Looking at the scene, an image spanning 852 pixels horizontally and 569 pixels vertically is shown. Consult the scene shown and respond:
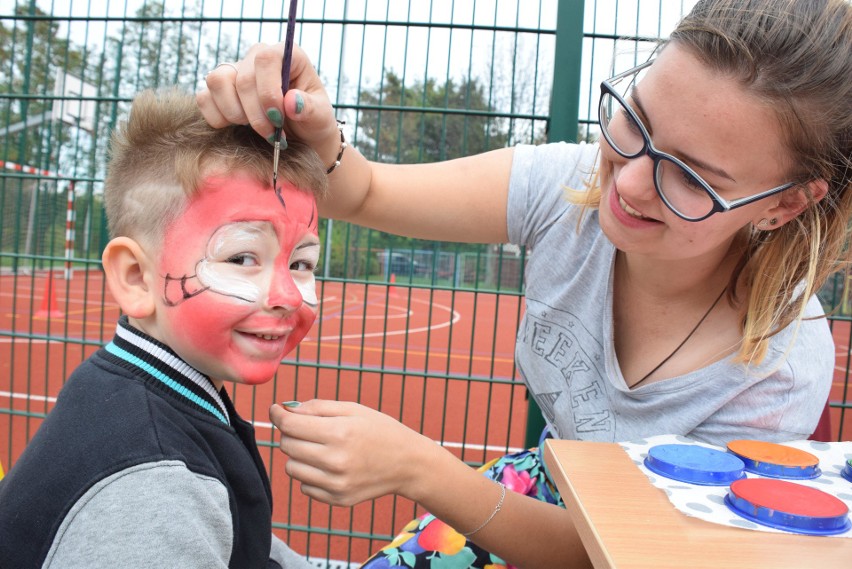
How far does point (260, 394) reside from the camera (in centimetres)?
593

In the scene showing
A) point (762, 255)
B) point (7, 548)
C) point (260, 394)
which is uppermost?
point (762, 255)

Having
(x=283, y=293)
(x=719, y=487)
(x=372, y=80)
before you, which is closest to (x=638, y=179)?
(x=719, y=487)

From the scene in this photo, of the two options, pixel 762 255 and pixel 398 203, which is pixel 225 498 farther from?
pixel 762 255

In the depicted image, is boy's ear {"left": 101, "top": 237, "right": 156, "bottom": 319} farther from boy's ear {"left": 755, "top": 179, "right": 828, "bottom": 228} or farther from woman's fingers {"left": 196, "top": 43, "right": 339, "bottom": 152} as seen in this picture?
boy's ear {"left": 755, "top": 179, "right": 828, "bottom": 228}

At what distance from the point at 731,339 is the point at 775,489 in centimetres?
63

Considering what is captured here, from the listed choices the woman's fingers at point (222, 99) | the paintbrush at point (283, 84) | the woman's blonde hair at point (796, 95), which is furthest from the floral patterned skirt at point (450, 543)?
the woman's fingers at point (222, 99)

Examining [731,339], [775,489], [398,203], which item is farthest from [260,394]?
[775,489]

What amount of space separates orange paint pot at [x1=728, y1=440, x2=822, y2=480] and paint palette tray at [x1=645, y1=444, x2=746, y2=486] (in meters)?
0.02

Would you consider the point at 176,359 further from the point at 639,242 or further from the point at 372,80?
the point at 372,80

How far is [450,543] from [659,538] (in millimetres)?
841

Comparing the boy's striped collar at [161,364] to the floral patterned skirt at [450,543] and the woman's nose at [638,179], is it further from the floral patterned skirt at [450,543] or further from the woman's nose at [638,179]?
the woman's nose at [638,179]

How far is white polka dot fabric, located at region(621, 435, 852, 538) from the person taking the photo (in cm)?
81

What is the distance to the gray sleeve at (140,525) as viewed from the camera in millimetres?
812

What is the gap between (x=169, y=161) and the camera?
108cm
